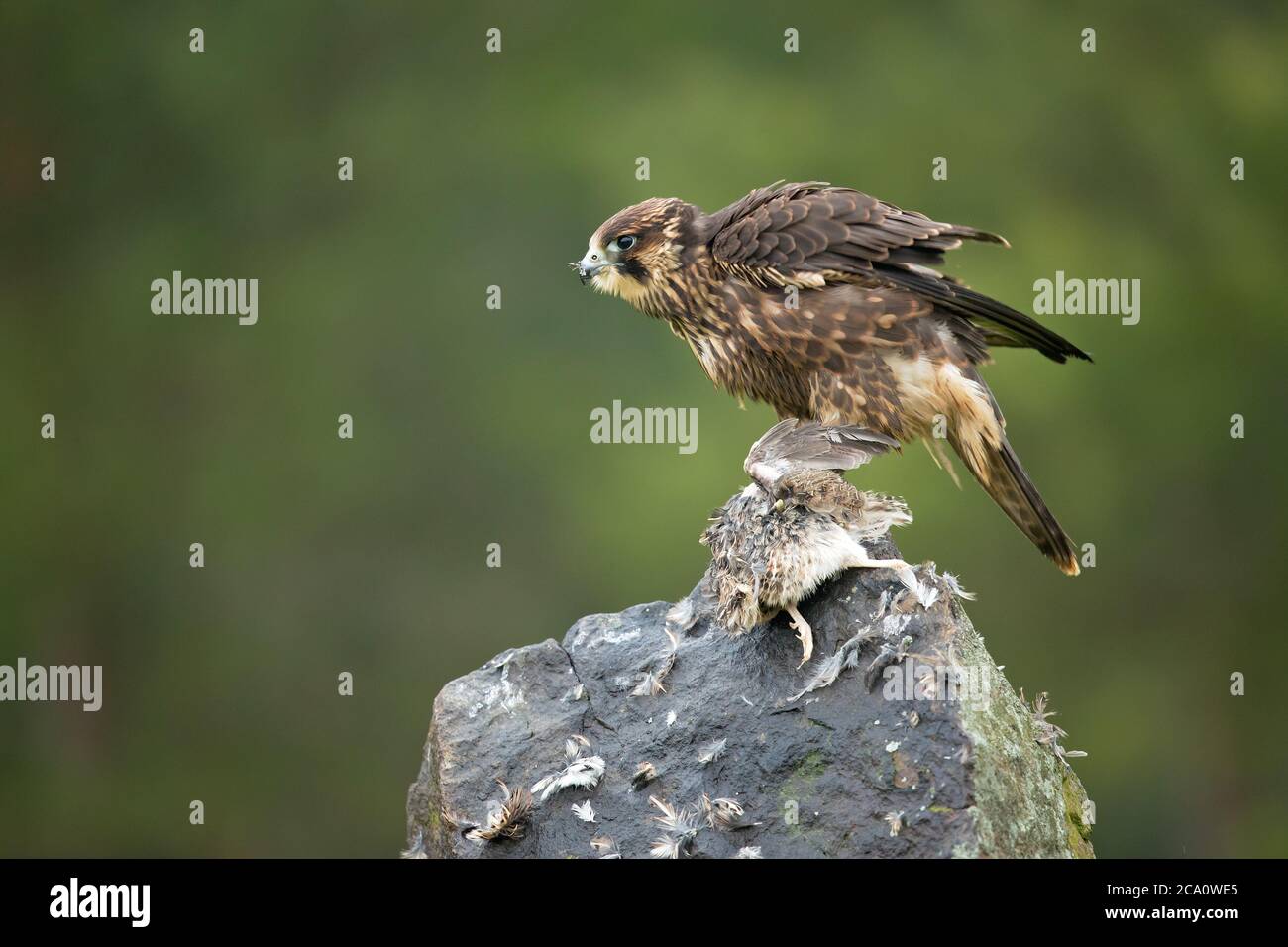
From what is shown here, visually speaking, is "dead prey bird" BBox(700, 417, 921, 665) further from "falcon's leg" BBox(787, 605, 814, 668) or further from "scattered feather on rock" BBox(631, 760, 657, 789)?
"scattered feather on rock" BBox(631, 760, 657, 789)

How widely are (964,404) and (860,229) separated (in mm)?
473

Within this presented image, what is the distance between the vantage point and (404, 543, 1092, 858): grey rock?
2.35 meters

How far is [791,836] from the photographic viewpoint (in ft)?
7.95

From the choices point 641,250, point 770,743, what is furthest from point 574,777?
point 641,250

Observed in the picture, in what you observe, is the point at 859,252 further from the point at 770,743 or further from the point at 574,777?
the point at 574,777

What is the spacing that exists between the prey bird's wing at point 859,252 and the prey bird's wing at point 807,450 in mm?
340

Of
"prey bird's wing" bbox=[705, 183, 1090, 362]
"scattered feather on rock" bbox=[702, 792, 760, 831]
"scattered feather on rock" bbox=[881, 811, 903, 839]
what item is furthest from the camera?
"prey bird's wing" bbox=[705, 183, 1090, 362]

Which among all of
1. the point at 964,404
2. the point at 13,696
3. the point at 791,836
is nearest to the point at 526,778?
the point at 791,836

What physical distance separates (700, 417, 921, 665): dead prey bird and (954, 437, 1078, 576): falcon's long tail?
42 cm

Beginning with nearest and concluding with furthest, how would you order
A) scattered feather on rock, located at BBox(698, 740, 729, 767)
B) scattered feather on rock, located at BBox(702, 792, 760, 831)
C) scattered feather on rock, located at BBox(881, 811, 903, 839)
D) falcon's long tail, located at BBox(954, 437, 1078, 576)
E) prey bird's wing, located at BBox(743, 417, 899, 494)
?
scattered feather on rock, located at BBox(881, 811, 903, 839)
scattered feather on rock, located at BBox(702, 792, 760, 831)
scattered feather on rock, located at BBox(698, 740, 729, 767)
prey bird's wing, located at BBox(743, 417, 899, 494)
falcon's long tail, located at BBox(954, 437, 1078, 576)

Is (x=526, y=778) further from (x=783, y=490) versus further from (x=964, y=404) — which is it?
(x=964, y=404)

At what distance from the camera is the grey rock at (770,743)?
7.70ft

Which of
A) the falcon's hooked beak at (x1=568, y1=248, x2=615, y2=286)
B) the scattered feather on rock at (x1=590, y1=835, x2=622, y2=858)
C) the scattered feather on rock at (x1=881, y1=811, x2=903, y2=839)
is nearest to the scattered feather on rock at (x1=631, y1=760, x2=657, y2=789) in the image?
the scattered feather on rock at (x1=590, y1=835, x2=622, y2=858)

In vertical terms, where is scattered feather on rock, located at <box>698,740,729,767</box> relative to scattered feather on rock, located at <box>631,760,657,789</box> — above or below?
above
